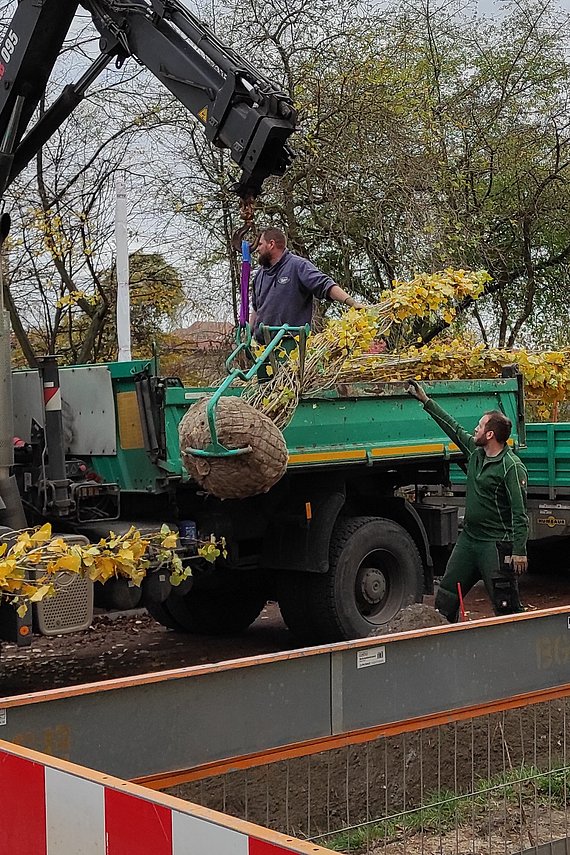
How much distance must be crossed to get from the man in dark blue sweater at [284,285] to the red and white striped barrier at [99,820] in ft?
19.1

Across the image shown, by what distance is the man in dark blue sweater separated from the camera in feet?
28.2

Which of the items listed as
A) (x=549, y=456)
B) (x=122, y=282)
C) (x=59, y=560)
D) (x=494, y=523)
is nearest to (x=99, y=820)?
(x=59, y=560)

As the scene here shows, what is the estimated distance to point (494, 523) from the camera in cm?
743

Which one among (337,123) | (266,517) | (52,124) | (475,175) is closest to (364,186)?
(337,123)

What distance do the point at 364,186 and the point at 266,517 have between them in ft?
26.5

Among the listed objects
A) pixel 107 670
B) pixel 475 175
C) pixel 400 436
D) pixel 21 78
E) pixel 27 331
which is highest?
pixel 475 175

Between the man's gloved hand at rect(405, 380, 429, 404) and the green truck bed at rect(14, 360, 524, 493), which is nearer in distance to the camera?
the green truck bed at rect(14, 360, 524, 493)

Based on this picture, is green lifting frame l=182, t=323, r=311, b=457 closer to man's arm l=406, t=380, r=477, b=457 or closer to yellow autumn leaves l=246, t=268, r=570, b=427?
yellow autumn leaves l=246, t=268, r=570, b=427

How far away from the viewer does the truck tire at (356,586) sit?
830 centimetres

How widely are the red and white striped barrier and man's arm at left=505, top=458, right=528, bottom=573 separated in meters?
4.71

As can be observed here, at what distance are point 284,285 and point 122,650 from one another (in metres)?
2.98

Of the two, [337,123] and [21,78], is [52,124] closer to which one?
[21,78]

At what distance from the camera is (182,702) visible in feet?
12.7

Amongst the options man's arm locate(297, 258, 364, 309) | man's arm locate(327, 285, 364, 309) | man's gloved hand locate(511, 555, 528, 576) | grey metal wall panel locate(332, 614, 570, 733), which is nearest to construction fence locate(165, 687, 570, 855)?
grey metal wall panel locate(332, 614, 570, 733)
